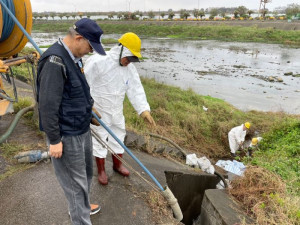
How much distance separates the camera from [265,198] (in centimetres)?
330

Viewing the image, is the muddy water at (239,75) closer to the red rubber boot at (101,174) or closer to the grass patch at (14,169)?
the red rubber boot at (101,174)

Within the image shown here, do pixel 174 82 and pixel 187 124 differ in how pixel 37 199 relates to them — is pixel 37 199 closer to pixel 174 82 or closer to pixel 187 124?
pixel 187 124

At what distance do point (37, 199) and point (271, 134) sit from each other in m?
6.55

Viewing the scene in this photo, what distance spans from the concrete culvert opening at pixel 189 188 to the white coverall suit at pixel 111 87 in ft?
5.57

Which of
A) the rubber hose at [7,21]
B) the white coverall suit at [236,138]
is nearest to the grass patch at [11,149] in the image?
the rubber hose at [7,21]

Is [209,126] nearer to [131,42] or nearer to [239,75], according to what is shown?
[131,42]

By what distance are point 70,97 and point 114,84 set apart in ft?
3.95

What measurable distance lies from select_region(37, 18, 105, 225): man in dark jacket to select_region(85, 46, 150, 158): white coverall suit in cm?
90

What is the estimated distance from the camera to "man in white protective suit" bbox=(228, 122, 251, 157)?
742 cm

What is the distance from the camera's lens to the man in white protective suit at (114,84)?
2.98 metres

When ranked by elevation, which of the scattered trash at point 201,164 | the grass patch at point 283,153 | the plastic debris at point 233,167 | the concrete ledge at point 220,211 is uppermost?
the concrete ledge at point 220,211

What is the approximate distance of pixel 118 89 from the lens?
10.4ft

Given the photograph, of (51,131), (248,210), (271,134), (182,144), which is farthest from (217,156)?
(51,131)

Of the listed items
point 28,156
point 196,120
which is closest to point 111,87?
point 28,156
